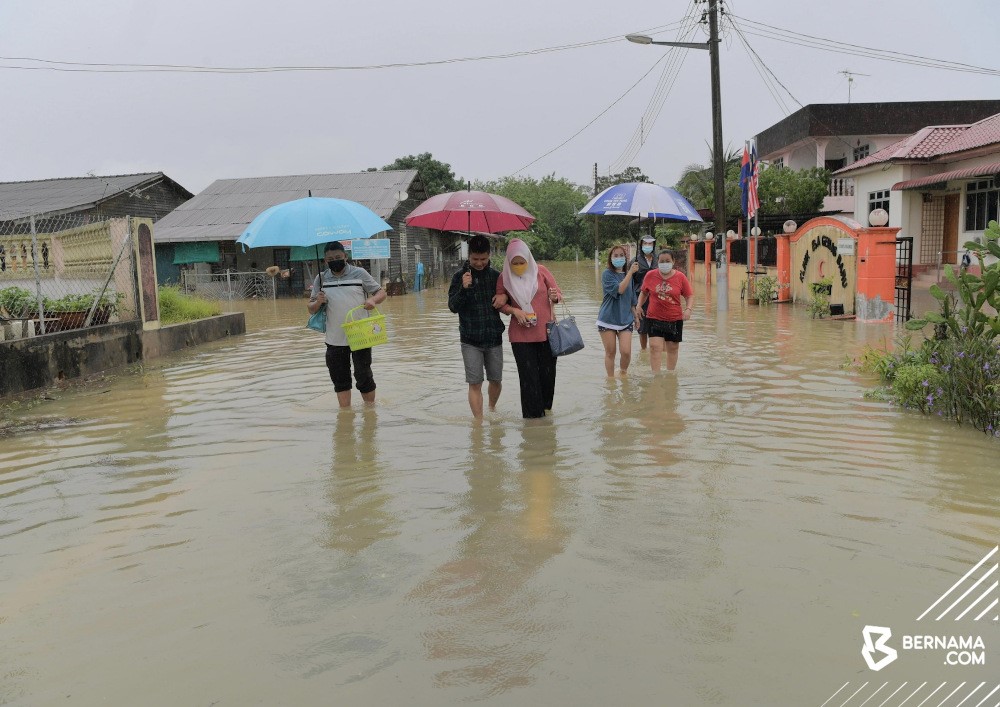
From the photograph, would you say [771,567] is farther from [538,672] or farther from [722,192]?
[722,192]

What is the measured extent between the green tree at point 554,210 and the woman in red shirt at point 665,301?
63.9 metres

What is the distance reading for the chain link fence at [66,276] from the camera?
11258 millimetres

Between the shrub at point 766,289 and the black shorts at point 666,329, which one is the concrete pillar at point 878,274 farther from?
the black shorts at point 666,329

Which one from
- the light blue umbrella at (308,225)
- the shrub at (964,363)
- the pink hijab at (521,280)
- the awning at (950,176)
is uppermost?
the awning at (950,176)

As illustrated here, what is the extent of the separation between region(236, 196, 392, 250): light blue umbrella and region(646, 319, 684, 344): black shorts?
3.39 meters

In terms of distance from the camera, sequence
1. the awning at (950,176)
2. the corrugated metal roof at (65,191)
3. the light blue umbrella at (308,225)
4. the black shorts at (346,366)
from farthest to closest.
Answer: the corrugated metal roof at (65,191) → the awning at (950,176) → the black shorts at (346,366) → the light blue umbrella at (308,225)

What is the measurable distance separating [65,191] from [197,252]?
5.23 m

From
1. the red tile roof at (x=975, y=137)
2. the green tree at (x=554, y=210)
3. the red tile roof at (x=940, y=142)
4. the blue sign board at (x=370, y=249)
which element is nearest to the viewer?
the red tile roof at (x=975, y=137)

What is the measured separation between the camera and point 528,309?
663 cm

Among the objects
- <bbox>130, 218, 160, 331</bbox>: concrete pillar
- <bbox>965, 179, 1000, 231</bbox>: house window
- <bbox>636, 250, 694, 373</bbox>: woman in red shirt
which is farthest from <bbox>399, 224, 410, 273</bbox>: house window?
<bbox>636, 250, 694, 373</bbox>: woman in red shirt

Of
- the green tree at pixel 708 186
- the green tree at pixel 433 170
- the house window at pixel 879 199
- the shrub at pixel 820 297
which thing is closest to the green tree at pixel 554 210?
the green tree at pixel 433 170

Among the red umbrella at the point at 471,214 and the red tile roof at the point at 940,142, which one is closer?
the red umbrella at the point at 471,214

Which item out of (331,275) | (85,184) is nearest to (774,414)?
(331,275)

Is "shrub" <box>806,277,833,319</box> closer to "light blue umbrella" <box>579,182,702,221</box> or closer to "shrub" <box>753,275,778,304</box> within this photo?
"shrub" <box>753,275,778,304</box>
